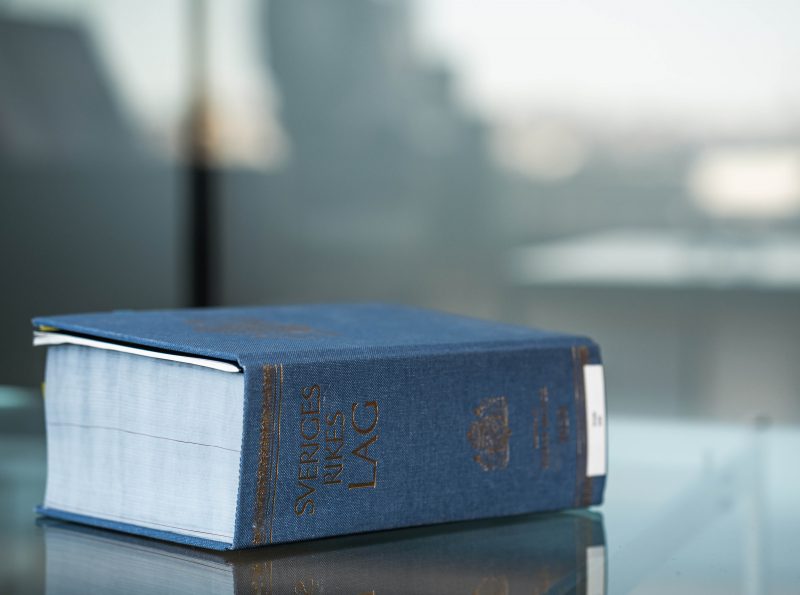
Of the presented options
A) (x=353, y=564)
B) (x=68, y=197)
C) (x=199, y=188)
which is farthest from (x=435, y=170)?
(x=353, y=564)

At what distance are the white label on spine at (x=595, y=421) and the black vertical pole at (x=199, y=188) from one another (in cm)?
185

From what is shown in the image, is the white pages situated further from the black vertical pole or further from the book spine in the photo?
the black vertical pole

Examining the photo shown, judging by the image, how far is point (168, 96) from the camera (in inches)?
89.4

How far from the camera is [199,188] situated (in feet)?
7.48

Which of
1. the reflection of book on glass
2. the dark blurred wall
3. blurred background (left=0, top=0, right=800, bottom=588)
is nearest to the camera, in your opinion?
the reflection of book on glass

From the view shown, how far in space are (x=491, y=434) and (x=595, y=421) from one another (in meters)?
0.06

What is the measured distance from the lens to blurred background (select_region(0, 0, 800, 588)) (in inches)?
76.4

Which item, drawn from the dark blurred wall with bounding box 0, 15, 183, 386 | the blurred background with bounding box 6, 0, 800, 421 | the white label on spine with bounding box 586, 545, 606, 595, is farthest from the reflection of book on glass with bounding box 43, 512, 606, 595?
the dark blurred wall with bounding box 0, 15, 183, 386

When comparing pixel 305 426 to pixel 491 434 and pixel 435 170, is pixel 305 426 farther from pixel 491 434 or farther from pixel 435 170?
pixel 435 170

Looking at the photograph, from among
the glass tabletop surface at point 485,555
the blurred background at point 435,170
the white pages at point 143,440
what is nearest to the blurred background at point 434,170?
the blurred background at point 435,170

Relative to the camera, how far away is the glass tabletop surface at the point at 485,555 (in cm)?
36

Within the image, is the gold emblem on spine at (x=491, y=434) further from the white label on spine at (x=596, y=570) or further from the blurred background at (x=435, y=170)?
the blurred background at (x=435, y=170)

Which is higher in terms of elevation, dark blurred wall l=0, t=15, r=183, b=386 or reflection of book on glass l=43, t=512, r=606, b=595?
dark blurred wall l=0, t=15, r=183, b=386

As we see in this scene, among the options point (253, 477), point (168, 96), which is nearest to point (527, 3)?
point (168, 96)
